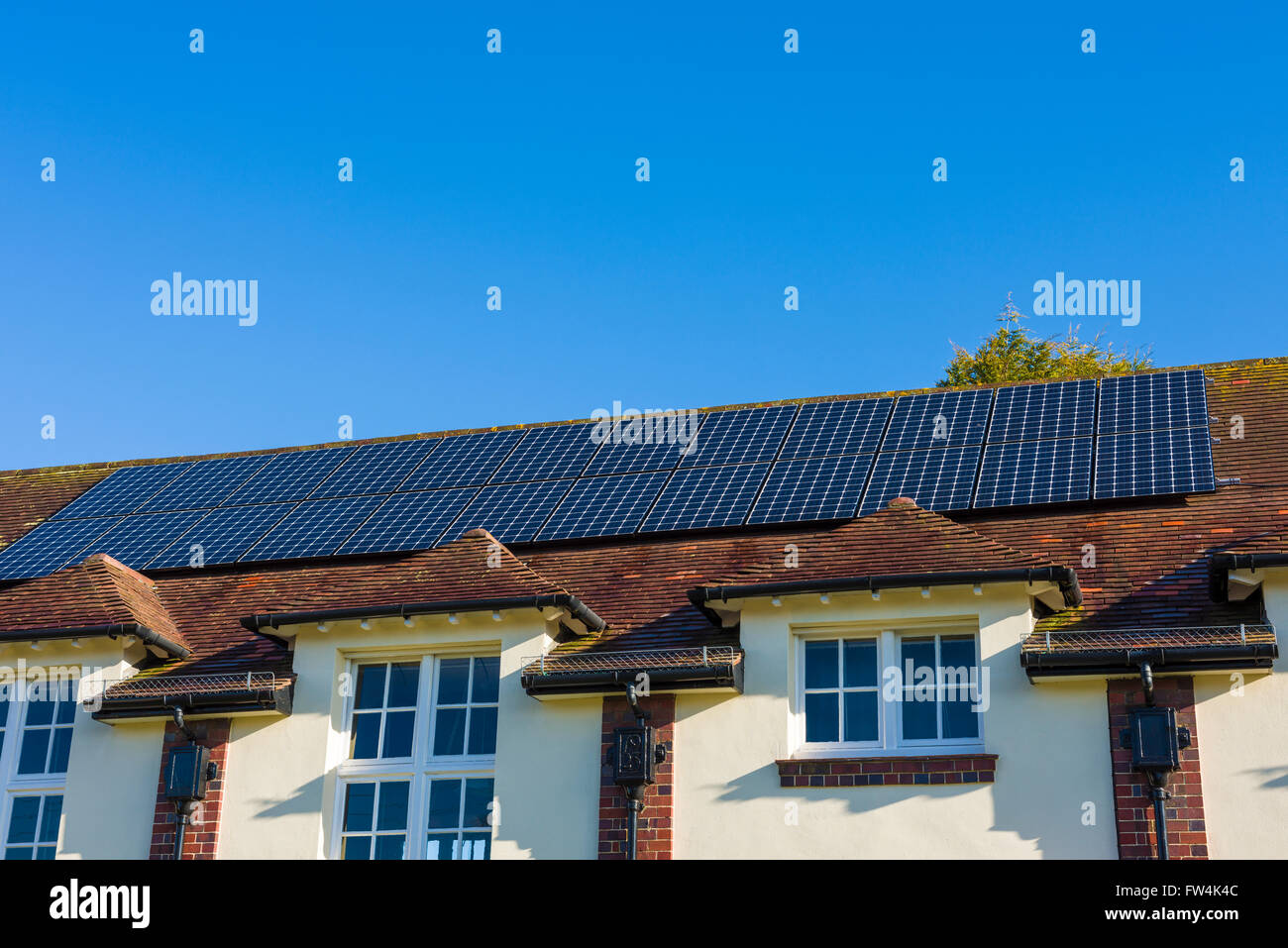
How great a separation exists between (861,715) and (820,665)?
0.77m

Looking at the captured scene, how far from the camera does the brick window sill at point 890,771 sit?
14.4 metres

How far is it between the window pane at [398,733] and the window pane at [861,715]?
4911mm

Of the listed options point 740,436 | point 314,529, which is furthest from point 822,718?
point 314,529

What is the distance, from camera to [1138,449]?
1877 cm

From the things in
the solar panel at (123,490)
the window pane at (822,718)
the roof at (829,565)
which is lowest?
the window pane at (822,718)

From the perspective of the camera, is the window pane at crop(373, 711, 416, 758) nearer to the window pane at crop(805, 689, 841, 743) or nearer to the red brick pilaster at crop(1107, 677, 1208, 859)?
the window pane at crop(805, 689, 841, 743)

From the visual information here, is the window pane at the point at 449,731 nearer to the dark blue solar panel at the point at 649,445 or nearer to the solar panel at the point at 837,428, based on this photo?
the dark blue solar panel at the point at 649,445

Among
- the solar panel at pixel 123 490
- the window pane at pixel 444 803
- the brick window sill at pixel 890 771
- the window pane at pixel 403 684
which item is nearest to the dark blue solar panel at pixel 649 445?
the window pane at pixel 403 684

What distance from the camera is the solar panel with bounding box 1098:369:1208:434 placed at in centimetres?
1958

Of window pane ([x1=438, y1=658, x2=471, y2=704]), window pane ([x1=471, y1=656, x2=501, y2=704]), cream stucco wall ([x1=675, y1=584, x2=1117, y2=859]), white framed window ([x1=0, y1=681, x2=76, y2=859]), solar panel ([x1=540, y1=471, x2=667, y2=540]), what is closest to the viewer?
cream stucco wall ([x1=675, y1=584, x2=1117, y2=859])

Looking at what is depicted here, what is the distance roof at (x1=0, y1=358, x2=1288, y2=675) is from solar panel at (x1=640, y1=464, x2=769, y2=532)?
0.28 meters

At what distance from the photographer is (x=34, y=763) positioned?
1747 cm

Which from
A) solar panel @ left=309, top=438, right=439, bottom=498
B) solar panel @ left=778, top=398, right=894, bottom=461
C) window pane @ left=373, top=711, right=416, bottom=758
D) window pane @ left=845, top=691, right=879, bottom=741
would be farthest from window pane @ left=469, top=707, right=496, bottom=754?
solar panel @ left=309, top=438, right=439, bottom=498

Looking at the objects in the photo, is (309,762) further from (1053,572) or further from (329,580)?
(1053,572)
